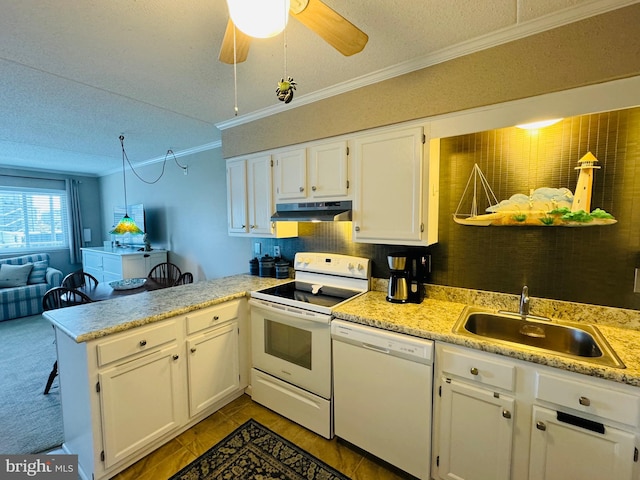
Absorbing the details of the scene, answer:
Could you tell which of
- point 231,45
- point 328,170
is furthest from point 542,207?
point 231,45

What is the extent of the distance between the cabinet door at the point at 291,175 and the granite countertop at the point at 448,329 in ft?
3.36

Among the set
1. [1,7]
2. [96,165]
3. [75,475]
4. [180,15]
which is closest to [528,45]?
[180,15]

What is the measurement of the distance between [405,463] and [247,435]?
1.08m

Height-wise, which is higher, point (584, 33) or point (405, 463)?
point (584, 33)

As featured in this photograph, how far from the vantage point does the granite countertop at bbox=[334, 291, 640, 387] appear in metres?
1.14

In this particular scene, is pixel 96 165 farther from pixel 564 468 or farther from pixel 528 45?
pixel 564 468

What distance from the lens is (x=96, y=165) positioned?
16.7 feet

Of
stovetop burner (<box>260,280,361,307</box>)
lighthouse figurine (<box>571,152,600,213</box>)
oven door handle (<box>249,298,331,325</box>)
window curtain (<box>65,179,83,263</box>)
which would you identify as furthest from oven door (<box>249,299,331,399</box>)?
window curtain (<box>65,179,83,263</box>)

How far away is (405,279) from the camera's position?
1952mm

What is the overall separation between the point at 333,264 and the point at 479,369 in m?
1.33

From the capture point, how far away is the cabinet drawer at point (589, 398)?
109 centimetres

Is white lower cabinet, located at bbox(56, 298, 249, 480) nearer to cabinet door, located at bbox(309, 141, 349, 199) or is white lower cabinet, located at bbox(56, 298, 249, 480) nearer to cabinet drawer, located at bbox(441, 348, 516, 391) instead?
cabinet door, located at bbox(309, 141, 349, 199)

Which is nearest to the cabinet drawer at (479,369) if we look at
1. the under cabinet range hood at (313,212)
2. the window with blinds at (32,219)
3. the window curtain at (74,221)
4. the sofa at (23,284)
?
the under cabinet range hood at (313,212)

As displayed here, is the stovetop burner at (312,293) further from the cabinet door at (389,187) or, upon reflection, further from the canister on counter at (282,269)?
the cabinet door at (389,187)
